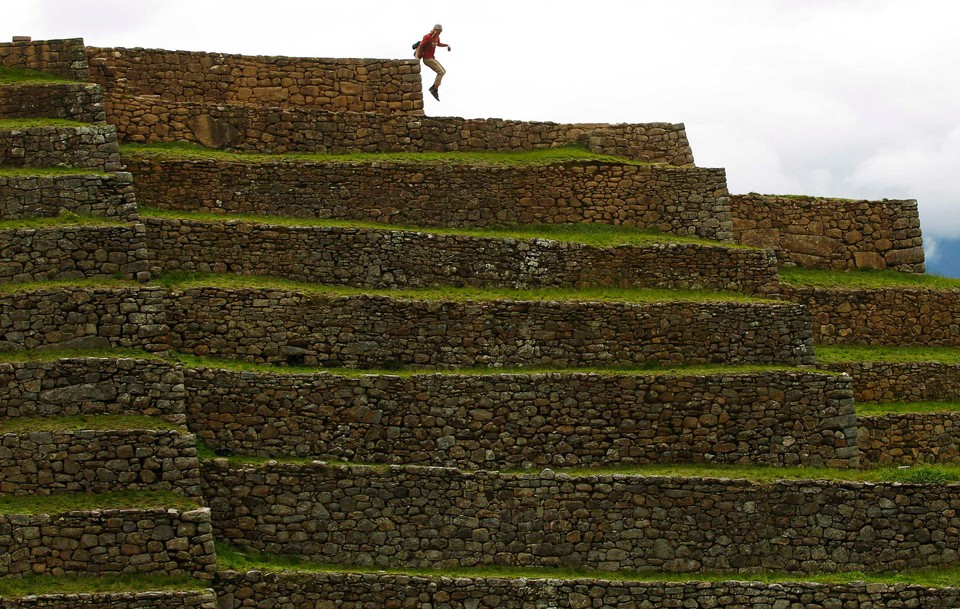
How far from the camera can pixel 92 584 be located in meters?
30.4

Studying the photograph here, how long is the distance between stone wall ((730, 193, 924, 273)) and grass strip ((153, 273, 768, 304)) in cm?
430

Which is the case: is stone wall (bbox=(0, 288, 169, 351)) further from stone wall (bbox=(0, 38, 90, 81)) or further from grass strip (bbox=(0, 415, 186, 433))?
stone wall (bbox=(0, 38, 90, 81))

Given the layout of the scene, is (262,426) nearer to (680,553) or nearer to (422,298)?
(422,298)

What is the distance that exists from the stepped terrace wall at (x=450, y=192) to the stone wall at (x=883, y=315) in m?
2.57

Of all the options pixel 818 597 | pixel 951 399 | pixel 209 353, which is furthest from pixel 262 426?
pixel 951 399

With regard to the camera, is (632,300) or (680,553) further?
(632,300)

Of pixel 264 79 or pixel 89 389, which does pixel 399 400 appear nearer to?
pixel 89 389

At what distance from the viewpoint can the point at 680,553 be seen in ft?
110

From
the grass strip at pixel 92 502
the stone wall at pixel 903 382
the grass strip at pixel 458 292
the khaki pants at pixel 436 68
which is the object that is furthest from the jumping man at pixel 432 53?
the grass strip at pixel 92 502

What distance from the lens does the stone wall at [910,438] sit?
3712cm

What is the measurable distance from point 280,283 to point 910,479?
10971 mm

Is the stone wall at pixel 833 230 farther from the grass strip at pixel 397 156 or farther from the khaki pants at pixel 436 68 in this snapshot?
the khaki pants at pixel 436 68

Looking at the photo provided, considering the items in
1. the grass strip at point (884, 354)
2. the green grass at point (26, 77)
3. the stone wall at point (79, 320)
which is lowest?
the grass strip at point (884, 354)

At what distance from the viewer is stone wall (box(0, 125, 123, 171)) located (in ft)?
118
